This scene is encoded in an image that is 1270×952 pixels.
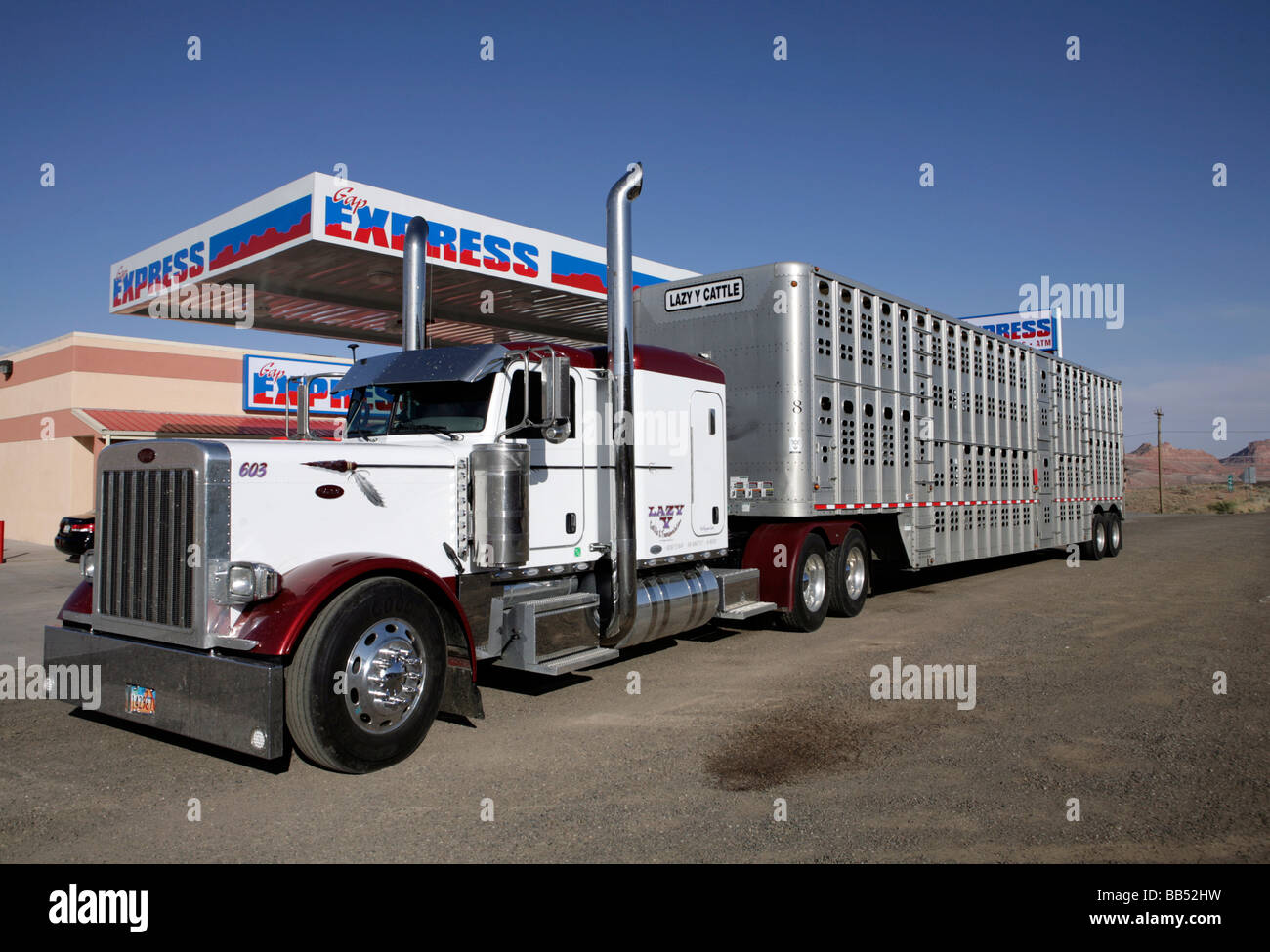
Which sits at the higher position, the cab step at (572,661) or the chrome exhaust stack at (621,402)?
the chrome exhaust stack at (621,402)

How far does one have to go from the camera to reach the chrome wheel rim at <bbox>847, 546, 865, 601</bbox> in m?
11.0

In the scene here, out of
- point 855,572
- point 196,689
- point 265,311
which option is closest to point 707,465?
point 855,572

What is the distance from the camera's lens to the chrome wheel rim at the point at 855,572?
36.2 feet

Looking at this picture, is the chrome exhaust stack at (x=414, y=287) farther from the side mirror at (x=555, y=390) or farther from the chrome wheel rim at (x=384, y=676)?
the chrome wheel rim at (x=384, y=676)

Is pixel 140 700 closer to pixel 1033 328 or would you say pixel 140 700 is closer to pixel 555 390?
pixel 555 390

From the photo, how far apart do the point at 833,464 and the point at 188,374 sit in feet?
67.5

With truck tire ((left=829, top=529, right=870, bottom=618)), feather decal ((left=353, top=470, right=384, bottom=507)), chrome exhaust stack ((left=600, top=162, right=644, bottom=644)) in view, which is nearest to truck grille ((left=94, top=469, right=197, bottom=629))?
feather decal ((left=353, top=470, right=384, bottom=507))

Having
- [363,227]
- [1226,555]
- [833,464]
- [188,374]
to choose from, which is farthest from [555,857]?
[188,374]

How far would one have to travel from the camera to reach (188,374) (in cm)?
2492

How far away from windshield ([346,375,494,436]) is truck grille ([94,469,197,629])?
1.73 meters

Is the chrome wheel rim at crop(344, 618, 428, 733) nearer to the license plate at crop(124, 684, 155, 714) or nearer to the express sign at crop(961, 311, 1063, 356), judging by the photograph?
the license plate at crop(124, 684, 155, 714)

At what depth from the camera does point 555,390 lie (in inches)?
249

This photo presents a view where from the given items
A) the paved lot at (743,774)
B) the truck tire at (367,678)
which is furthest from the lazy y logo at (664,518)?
the truck tire at (367,678)

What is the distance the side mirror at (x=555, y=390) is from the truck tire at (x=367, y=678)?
1.56 metres
